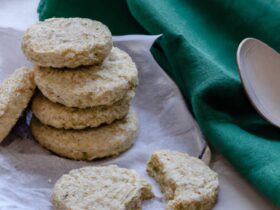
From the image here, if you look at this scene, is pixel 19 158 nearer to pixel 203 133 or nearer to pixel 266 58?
pixel 203 133

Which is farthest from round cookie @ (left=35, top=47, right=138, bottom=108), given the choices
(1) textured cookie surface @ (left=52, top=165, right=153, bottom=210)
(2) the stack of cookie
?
(1) textured cookie surface @ (left=52, top=165, right=153, bottom=210)

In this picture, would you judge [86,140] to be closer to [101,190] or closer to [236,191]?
[101,190]

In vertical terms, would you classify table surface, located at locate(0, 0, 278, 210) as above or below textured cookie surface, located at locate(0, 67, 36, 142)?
below

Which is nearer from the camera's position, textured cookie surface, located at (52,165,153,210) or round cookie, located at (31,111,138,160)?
textured cookie surface, located at (52,165,153,210)

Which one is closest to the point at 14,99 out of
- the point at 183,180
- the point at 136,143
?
the point at 136,143

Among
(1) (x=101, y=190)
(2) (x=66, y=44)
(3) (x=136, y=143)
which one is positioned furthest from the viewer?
(3) (x=136, y=143)

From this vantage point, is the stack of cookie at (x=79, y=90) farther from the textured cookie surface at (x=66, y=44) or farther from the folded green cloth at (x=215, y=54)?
the folded green cloth at (x=215, y=54)

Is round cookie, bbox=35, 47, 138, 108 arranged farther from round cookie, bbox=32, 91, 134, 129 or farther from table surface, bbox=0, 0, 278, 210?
table surface, bbox=0, 0, 278, 210
